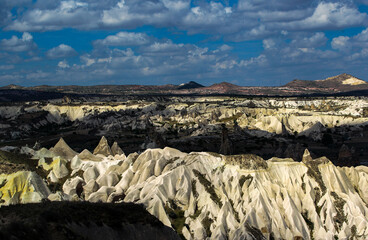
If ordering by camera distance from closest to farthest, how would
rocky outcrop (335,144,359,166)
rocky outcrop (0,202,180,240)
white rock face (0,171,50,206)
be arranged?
rocky outcrop (0,202,180,240) < white rock face (0,171,50,206) < rocky outcrop (335,144,359,166)

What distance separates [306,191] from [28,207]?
2920 cm

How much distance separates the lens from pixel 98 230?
2123 cm

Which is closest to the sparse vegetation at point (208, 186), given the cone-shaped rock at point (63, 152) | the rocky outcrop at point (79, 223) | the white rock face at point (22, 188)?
the rocky outcrop at point (79, 223)

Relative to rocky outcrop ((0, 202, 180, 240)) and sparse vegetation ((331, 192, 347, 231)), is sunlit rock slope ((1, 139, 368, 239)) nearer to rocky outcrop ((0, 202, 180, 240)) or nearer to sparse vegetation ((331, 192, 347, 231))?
→ sparse vegetation ((331, 192, 347, 231))

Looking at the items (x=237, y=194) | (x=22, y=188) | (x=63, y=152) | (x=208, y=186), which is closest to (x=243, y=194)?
(x=237, y=194)

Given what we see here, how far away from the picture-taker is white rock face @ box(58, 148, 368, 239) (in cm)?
3847

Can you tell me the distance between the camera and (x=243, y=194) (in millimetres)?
41219

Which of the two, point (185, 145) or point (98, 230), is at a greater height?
point (98, 230)

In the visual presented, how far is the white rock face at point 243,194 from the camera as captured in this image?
126 ft

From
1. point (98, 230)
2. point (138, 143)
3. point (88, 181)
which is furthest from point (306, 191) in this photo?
point (138, 143)

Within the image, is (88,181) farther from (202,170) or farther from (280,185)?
(280,185)

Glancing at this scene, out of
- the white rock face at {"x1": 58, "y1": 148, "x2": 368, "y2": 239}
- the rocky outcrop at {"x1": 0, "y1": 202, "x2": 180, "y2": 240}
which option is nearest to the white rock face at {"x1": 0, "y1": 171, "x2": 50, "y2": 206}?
the white rock face at {"x1": 58, "y1": 148, "x2": 368, "y2": 239}

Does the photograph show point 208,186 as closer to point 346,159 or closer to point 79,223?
point 79,223

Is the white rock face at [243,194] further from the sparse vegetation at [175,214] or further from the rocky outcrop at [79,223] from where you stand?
the rocky outcrop at [79,223]
